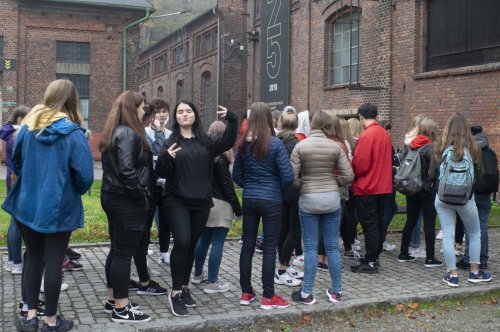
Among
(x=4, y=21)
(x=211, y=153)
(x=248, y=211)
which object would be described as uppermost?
(x=4, y=21)

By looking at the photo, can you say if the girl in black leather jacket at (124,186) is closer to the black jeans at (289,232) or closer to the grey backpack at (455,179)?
the black jeans at (289,232)

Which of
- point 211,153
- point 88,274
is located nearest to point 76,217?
point 211,153

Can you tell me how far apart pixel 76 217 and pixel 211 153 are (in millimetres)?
1373

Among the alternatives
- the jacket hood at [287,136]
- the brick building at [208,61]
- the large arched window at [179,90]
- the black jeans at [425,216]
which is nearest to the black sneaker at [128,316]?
the jacket hood at [287,136]

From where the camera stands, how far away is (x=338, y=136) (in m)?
6.41

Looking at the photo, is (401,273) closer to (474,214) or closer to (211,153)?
(474,214)

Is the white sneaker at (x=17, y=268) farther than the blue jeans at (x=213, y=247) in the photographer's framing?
Yes

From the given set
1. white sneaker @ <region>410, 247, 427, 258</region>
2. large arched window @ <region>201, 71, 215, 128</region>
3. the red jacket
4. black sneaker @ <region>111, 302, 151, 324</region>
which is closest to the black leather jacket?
black sneaker @ <region>111, 302, 151, 324</region>

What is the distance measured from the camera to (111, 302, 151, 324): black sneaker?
5.12m

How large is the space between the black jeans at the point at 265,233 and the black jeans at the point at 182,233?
0.40 metres

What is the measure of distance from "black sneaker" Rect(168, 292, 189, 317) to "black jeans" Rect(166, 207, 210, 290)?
89mm

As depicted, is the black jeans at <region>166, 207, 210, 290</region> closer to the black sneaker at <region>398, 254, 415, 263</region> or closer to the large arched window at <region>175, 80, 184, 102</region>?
the black sneaker at <region>398, 254, 415, 263</region>

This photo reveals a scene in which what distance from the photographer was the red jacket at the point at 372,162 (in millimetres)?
6914

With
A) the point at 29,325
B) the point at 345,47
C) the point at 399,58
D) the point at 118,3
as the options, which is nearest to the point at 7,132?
the point at 29,325
